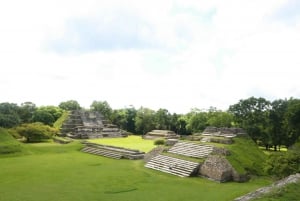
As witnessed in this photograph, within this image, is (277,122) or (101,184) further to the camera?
(277,122)

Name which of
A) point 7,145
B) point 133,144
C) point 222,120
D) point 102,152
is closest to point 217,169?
point 102,152

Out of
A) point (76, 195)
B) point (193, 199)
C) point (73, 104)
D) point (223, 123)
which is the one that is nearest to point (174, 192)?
point (193, 199)

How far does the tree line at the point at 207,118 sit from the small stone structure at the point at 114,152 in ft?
45.8

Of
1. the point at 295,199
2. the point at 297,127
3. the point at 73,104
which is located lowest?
the point at 295,199

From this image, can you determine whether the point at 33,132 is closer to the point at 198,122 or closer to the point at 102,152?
the point at 102,152

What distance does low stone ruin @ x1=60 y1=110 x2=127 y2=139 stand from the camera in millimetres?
48062

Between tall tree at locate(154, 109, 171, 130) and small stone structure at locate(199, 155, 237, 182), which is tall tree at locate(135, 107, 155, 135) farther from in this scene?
small stone structure at locate(199, 155, 237, 182)

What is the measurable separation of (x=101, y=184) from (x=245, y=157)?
33.8 feet

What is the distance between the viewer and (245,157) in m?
20.8

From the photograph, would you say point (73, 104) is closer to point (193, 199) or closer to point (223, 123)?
point (223, 123)

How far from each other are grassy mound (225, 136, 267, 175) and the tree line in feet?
19.3

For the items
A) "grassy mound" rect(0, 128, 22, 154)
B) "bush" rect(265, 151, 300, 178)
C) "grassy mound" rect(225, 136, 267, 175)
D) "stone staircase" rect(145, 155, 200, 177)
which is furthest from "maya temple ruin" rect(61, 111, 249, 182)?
"grassy mound" rect(0, 128, 22, 154)

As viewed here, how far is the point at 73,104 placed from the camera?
83.4m

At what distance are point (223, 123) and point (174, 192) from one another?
31.4m
